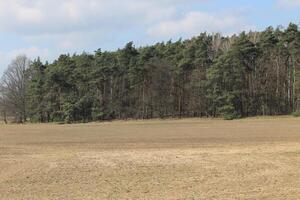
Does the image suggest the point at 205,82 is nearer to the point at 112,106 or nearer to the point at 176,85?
the point at 176,85

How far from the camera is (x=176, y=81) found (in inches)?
4279

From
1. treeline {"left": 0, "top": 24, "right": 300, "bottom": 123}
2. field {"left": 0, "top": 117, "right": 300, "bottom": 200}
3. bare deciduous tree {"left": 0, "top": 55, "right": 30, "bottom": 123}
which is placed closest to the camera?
Result: field {"left": 0, "top": 117, "right": 300, "bottom": 200}

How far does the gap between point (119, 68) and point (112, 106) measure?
7.46m

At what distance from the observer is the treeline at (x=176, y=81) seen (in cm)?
9962

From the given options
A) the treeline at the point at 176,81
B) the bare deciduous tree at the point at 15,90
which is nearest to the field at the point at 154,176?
the treeline at the point at 176,81

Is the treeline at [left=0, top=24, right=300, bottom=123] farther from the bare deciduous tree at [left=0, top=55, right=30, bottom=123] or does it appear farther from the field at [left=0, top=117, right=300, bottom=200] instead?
the field at [left=0, top=117, right=300, bottom=200]

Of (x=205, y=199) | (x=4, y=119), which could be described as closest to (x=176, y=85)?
(x=4, y=119)

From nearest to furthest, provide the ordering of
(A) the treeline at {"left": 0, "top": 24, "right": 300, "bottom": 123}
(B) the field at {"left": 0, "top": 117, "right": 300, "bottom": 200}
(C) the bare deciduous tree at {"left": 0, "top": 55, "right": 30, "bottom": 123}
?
1. (B) the field at {"left": 0, "top": 117, "right": 300, "bottom": 200}
2. (A) the treeline at {"left": 0, "top": 24, "right": 300, "bottom": 123}
3. (C) the bare deciduous tree at {"left": 0, "top": 55, "right": 30, "bottom": 123}

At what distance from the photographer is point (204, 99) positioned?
10338 cm

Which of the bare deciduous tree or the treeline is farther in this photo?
the bare deciduous tree

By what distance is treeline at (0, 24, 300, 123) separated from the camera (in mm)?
99625

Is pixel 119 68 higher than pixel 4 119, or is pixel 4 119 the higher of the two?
pixel 119 68

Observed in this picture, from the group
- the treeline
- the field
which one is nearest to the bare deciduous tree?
the treeline

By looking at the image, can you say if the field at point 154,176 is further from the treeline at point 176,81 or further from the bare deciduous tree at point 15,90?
the bare deciduous tree at point 15,90
